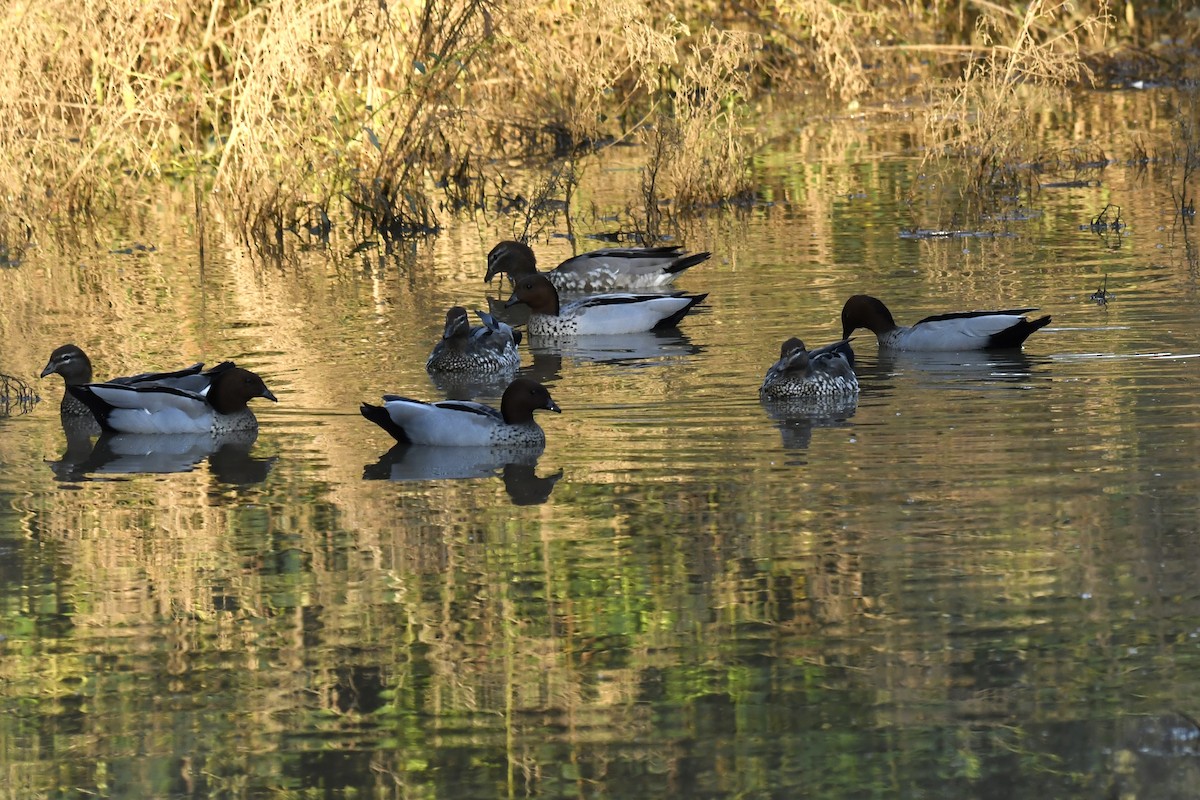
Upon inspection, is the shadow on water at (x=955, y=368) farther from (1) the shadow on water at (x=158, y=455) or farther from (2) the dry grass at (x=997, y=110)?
(2) the dry grass at (x=997, y=110)

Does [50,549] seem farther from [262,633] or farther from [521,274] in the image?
[521,274]

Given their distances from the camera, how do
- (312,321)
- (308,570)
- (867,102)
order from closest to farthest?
1. (308,570)
2. (312,321)
3. (867,102)

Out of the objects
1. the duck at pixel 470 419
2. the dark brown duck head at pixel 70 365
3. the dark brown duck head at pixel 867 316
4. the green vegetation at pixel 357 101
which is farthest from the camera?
the green vegetation at pixel 357 101

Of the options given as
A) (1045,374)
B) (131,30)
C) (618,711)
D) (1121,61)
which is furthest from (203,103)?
(1121,61)

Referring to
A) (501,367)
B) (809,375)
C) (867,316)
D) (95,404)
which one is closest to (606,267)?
(501,367)

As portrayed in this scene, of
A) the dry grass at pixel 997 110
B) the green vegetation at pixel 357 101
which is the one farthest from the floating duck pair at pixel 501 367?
the dry grass at pixel 997 110

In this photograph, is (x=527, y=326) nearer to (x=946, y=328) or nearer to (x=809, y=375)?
(x=946, y=328)

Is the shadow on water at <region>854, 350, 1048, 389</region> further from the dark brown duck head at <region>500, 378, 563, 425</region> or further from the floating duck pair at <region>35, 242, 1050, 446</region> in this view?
the dark brown duck head at <region>500, 378, 563, 425</region>

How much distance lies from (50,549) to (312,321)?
267 inches

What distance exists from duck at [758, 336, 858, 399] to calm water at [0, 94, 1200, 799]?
209 mm

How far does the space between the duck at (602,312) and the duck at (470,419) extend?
4.18m

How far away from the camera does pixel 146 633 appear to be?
740cm

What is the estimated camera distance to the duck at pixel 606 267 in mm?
16875

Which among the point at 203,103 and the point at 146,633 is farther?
the point at 203,103
